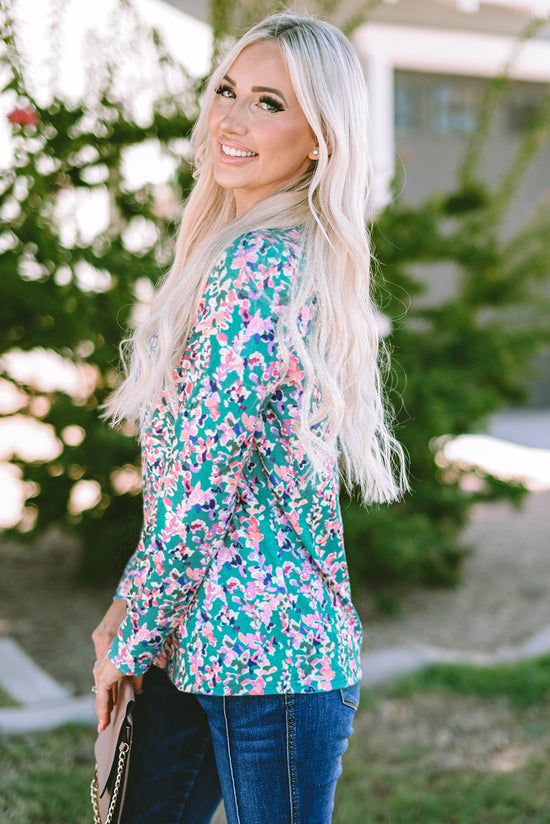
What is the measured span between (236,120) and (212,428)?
0.59 meters

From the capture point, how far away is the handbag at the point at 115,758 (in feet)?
4.96

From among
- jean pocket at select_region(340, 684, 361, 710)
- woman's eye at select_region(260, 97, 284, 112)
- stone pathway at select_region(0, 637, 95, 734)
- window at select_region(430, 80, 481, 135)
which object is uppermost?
window at select_region(430, 80, 481, 135)

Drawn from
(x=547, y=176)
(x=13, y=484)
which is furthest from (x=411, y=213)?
(x=547, y=176)

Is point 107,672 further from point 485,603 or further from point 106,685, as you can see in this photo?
point 485,603

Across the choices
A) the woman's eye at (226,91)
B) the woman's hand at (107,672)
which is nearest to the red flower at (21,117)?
the woman's eye at (226,91)

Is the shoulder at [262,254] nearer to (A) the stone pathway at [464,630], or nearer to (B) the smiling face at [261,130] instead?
(B) the smiling face at [261,130]

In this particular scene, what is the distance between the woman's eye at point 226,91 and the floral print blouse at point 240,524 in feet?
1.21

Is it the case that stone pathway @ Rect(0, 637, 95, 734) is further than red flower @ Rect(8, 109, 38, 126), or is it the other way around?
stone pathway @ Rect(0, 637, 95, 734)

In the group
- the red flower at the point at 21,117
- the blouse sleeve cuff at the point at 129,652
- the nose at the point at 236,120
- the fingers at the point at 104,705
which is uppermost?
the red flower at the point at 21,117

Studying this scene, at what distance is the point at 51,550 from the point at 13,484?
158 centimetres

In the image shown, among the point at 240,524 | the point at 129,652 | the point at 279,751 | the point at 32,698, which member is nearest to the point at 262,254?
the point at 240,524

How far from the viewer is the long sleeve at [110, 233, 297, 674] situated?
1.35 metres

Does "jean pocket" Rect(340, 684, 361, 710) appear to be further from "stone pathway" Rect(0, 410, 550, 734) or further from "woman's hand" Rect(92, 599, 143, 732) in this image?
"stone pathway" Rect(0, 410, 550, 734)

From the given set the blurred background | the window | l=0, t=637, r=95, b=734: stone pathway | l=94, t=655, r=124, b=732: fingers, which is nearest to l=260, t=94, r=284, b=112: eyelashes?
the blurred background
